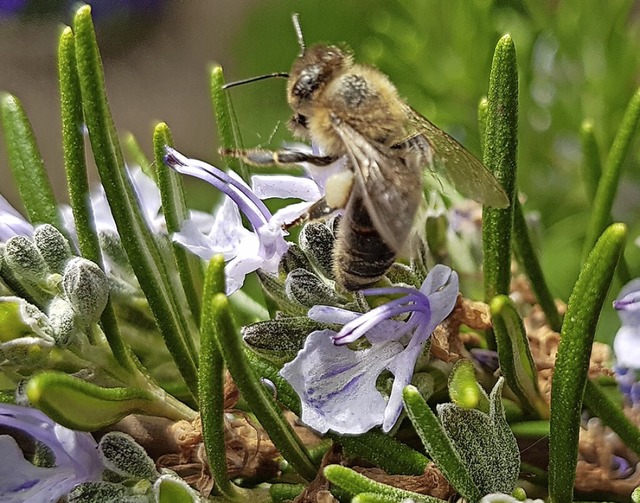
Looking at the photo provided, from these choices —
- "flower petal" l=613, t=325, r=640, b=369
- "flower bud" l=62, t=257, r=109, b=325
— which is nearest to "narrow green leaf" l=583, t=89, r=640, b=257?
"flower petal" l=613, t=325, r=640, b=369

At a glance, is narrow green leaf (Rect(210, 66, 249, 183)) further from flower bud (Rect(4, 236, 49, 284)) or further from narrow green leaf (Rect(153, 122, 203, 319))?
flower bud (Rect(4, 236, 49, 284))

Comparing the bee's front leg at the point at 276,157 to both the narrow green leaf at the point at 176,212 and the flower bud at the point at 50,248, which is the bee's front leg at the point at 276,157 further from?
the flower bud at the point at 50,248

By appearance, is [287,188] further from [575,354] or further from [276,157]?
[575,354]

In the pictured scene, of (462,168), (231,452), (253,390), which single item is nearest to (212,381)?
(253,390)

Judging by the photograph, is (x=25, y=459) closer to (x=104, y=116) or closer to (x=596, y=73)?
(x=104, y=116)

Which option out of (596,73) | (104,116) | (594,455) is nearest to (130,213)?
(104,116)

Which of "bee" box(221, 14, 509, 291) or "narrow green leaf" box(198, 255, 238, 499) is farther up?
"bee" box(221, 14, 509, 291)

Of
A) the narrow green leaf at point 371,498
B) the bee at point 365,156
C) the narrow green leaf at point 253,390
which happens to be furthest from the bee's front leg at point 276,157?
the narrow green leaf at point 371,498
